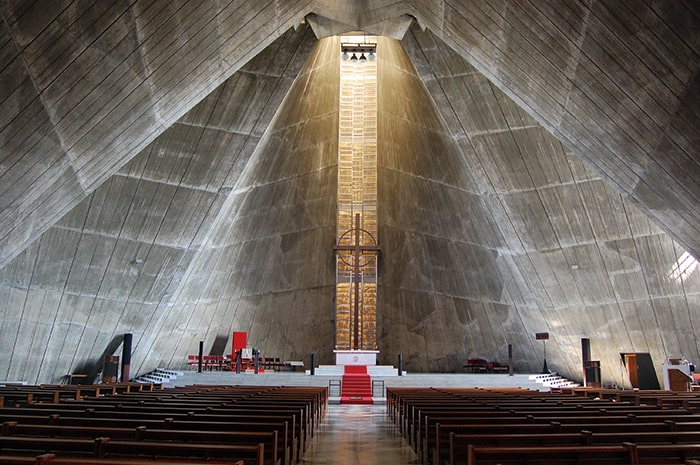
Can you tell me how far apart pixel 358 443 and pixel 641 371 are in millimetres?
12100

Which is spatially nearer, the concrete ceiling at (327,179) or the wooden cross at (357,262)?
the concrete ceiling at (327,179)

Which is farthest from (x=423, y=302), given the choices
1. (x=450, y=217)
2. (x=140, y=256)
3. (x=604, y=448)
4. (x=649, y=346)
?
(x=604, y=448)

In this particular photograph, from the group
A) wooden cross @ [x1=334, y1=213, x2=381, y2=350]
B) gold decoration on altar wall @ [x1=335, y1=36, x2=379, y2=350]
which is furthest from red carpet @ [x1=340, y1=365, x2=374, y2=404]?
gold decoration on altar wall @ [x1=335, y1=36, x2=379, y2=350]

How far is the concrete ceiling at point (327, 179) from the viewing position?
7738mm

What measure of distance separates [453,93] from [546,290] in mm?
6694

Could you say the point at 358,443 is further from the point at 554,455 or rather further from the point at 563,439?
the point at 554,455

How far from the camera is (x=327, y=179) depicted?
19.7 meters

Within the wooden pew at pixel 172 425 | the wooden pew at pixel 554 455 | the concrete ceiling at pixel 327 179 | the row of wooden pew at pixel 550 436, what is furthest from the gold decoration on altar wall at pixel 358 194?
the wooden pew at pixel 554 455

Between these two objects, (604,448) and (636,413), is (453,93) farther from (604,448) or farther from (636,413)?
(604,448)

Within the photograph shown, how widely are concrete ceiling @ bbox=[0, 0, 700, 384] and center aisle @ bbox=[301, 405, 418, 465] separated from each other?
5.55m

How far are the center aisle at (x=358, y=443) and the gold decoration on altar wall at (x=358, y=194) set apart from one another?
896 centimetres

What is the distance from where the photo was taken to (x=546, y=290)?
17422mm

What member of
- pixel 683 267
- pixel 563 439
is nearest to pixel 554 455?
pixel 563 439

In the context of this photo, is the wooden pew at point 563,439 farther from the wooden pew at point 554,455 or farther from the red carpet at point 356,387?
the red carpet at point 356,387
